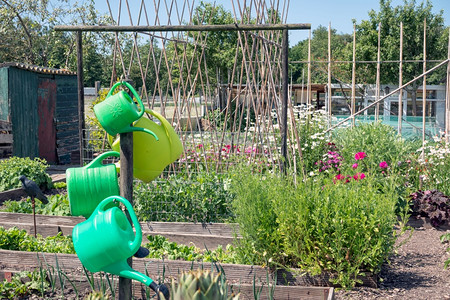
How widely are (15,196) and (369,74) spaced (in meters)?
16.6

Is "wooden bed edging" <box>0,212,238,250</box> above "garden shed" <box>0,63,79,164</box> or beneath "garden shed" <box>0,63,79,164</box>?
beneath

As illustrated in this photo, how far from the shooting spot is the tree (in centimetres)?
1884

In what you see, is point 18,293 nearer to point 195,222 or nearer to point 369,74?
point 195,222

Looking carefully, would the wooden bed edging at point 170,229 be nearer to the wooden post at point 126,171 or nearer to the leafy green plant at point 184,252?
the leafy green plant at point 184,252

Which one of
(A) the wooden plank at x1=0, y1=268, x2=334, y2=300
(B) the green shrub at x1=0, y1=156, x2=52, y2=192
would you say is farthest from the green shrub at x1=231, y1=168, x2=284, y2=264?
(B) the green shrub at x1=0, y1=156, x2=52, y2=192

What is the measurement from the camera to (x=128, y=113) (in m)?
2.13

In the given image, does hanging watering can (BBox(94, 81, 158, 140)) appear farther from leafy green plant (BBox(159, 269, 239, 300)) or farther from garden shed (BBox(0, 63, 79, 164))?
garden shed (BBox(0, 63, 79, 164))

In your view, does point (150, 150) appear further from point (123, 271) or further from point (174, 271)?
point (174, 271)

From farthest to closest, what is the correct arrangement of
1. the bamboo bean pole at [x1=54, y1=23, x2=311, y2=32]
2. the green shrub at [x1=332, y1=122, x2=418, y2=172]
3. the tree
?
1. the tree
2. the green shrub at [x1=332, y1=122, x2=418, y2=172]
3. the bamboo bean pole at [x1=54, y1=23, x2=311, y2=32]

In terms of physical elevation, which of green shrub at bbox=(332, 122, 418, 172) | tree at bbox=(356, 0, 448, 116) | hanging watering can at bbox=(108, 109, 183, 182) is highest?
tree at bbox=(356, 0, 448, 116)

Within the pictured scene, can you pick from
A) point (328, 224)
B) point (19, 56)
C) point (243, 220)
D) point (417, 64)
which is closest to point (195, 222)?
point (243, 220)

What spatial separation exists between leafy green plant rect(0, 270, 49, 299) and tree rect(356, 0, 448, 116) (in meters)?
17.4

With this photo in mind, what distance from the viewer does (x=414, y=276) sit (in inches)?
145

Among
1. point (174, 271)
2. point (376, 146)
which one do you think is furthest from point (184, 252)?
point (376, 146)
